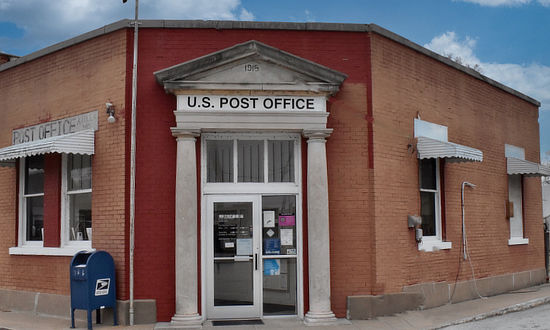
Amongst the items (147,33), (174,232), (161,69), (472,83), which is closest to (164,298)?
(174,232)

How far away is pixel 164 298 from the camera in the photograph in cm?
987

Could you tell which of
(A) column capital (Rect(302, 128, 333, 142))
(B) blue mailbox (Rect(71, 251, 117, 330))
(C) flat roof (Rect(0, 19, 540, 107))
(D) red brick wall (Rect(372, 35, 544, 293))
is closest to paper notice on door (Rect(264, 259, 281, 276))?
(D) red brick wall (Rect(372, 35, 544, 293))

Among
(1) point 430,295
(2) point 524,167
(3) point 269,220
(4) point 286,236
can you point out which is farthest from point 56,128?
(2) point 524,167

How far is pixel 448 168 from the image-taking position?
12.4 meters

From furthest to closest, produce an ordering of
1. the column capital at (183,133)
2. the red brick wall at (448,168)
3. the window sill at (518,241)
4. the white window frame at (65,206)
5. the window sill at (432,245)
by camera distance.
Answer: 1. the window sill at (518,241)
2. the window sill at (432,245)
3. the white window frame at (65,206)
4. the red brick wall at (448,168)
5. the column capital at (183,133)

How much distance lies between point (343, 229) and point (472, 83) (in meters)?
5.46

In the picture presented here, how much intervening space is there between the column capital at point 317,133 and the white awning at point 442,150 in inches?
88.5

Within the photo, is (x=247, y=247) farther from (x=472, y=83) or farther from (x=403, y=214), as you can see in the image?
(x=472, y=83)

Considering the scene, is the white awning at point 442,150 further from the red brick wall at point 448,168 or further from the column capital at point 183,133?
the column capital at point 183,133

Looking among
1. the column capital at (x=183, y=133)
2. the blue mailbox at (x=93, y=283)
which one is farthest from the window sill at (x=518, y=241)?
the blue mailbox at (x=93, y=283)

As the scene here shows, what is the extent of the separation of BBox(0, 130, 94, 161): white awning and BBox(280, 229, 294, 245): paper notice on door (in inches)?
144

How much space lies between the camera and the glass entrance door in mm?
10047

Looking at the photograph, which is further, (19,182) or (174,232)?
(19,182)

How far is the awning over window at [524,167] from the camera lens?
47.1ft
